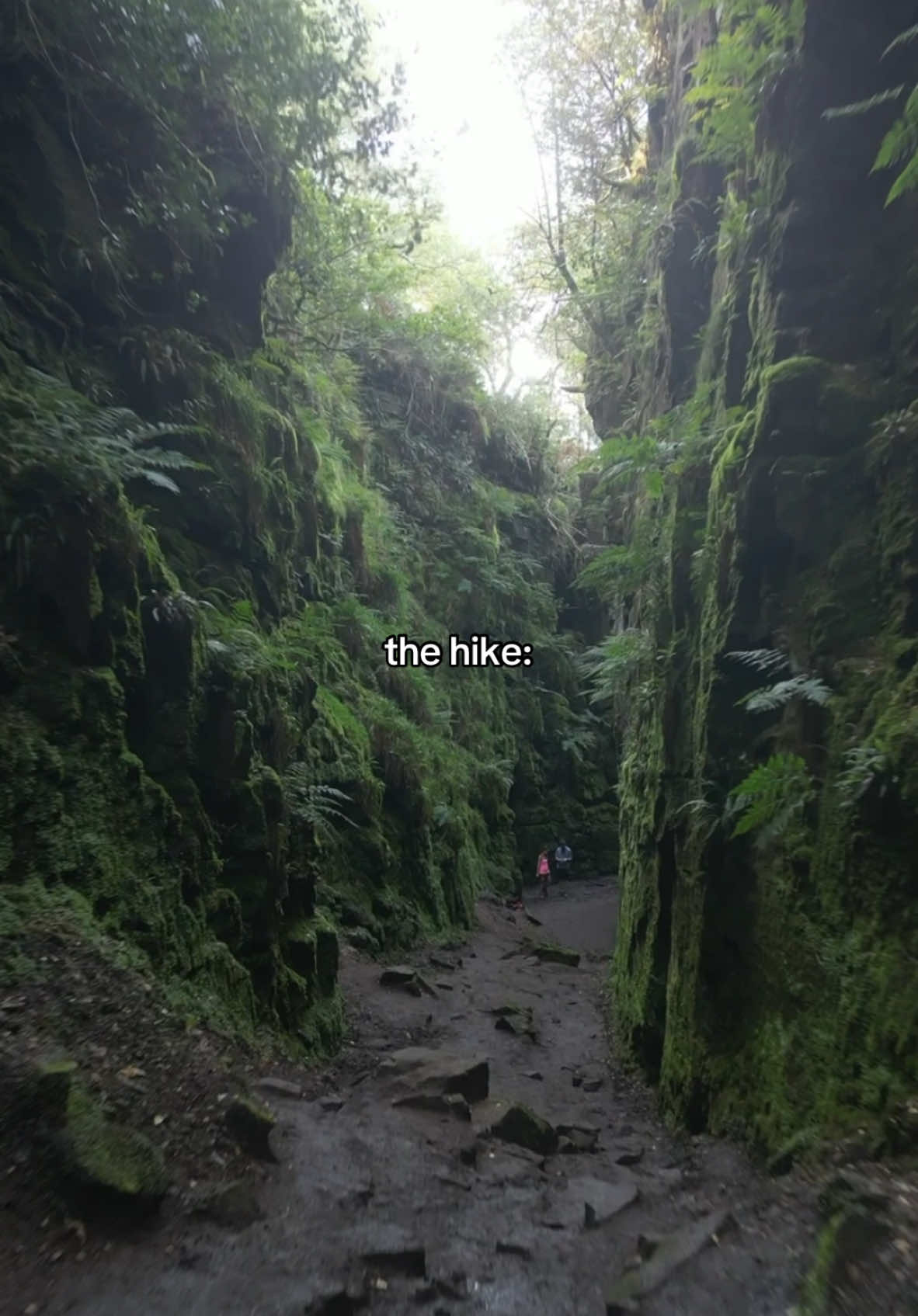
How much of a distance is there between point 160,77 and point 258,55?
149cm

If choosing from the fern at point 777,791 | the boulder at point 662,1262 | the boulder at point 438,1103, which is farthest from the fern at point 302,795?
the boulder at point 662,1262

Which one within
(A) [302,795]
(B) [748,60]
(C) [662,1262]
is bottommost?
(C) [662,1262]

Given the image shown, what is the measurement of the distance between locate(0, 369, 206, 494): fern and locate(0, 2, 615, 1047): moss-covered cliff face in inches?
1.1

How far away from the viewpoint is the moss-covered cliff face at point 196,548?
5418 millimetres

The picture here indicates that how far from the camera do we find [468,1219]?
15.6 ft

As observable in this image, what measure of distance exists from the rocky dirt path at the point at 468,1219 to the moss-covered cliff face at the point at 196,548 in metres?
1.42

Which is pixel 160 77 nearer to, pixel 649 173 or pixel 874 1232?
pixel 649 173

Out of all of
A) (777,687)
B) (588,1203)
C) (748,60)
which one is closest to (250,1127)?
(588,1203)

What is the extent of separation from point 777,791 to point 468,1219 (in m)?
3.17

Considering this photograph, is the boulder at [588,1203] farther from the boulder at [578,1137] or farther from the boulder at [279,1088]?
the boulder at [279,1088]

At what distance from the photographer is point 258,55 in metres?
9.42

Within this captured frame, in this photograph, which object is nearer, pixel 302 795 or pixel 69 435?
pixel 69 435

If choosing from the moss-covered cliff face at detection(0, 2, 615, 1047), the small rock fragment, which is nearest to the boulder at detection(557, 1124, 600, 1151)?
the small rock fragment

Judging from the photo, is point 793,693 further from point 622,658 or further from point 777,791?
point 622,658
